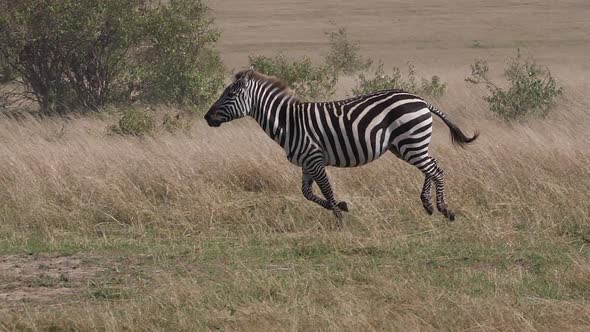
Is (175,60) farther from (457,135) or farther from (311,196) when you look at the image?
(311,196)

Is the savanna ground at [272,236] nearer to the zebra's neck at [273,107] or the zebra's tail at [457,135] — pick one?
the zebra's tail at [457,135]

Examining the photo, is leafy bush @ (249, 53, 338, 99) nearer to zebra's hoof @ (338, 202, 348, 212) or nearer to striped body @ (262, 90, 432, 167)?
striped body @ (262, 90, 432, 167)

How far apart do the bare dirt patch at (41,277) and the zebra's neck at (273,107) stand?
98.4 inches

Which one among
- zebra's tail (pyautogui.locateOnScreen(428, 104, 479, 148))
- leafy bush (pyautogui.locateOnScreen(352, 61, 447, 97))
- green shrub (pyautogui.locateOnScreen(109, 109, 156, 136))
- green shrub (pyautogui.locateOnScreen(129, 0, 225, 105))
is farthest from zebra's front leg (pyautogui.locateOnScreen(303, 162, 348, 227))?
green shrub (pyautogui.locateOnScreen(129, 0, 225, 105))

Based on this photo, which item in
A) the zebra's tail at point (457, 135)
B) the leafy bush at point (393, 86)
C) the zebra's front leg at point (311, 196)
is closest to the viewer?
the zebra's front leg at point (311, 196)

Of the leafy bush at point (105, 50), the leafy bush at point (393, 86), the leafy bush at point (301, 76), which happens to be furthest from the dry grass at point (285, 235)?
the leafy bush at point (301, 76)

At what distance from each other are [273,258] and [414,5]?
62.2 metres

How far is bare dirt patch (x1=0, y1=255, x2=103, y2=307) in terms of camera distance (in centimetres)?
697

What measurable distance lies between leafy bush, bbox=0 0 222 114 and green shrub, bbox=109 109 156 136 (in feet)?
11.0

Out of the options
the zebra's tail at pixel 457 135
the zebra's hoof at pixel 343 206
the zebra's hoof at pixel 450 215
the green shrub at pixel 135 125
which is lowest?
the green shrub at pixel 135 125

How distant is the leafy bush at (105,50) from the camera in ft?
56.6

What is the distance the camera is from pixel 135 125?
45.9 feet

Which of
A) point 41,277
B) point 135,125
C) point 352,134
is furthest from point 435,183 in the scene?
point 135,125

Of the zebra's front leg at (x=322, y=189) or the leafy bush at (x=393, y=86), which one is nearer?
the zebra's front leg at (x=322, y=189)
